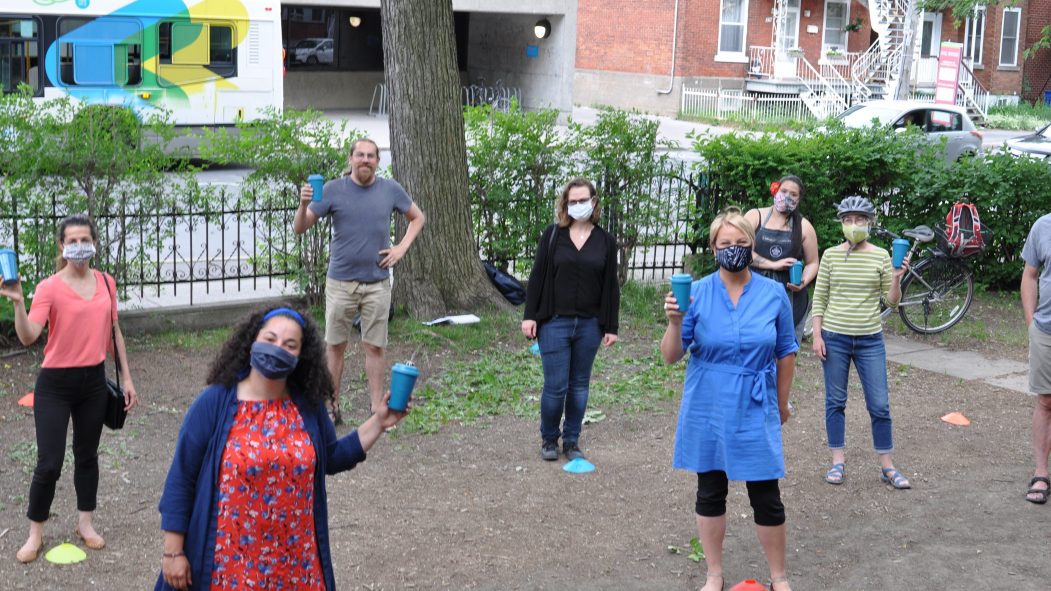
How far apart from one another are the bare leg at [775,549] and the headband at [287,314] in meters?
2.39

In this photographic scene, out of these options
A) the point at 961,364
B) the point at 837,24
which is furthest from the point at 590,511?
the point at 837,24

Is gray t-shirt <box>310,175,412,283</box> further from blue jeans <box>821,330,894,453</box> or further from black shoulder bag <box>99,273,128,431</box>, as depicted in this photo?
blue jeans <box>821,330,894,453</box>

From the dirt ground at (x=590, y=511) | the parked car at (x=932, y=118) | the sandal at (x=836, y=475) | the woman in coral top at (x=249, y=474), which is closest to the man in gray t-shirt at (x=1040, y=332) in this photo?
the dirt ground at (x=590, y=511)

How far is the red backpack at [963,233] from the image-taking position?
11.4 metres

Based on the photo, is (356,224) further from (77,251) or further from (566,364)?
(77,251)

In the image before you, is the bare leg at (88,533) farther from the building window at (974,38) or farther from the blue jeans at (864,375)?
the building window at (974,38)

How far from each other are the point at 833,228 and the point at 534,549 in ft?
23.8

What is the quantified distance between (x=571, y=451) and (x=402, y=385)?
3726 mm

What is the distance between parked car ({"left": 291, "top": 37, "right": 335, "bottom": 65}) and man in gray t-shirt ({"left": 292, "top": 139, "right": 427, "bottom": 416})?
27423mm

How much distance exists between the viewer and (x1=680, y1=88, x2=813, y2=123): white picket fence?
115 ft

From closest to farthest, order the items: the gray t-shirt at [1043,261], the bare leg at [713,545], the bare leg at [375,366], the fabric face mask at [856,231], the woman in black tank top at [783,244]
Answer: the bare leg at [713,545], the gray t-shirt at [1043,261], the fabric face mask at [856,231], the bare leg at [375,366], the woman in black tank top at [783,244]

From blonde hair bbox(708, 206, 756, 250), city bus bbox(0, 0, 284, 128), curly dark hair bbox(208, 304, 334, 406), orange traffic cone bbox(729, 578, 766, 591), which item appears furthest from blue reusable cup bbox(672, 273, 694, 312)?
city bus bbox(0, 0, 284, 128)

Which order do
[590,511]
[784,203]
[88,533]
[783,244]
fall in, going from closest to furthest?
1. [88,533]
2. [590,511]
3. [784,203]
4. [783,244]

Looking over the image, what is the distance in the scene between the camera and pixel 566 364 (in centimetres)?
699
